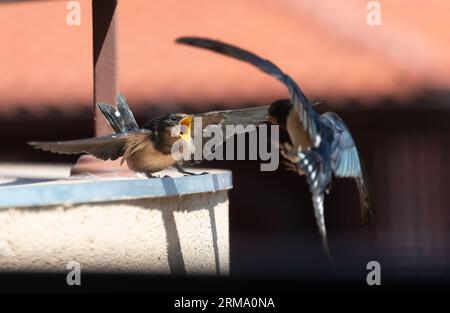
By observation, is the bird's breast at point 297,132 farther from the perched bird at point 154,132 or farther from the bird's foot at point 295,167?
the perched bird at point 154,132

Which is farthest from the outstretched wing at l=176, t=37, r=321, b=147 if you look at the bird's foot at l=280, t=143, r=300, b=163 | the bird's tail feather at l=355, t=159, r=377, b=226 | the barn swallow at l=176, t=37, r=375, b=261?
the bird's tail feather at l=355, t=159, r=377, b=226

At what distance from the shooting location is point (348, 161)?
372cm

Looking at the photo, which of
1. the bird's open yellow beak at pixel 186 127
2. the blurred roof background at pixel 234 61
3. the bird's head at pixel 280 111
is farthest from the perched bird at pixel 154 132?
the blurred roof background at pixel 234 61

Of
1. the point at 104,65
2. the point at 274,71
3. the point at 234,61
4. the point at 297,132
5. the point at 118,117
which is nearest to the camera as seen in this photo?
the point at 274,71

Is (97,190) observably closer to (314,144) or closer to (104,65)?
(314,144)

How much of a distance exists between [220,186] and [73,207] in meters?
0.84

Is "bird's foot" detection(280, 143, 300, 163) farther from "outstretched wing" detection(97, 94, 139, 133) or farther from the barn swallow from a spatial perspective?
"outstretched wing" detection(97, 94, 139, 133)

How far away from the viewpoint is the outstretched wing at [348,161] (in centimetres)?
361

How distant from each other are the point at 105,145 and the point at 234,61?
4.59 m

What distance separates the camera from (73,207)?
3061 millimetres

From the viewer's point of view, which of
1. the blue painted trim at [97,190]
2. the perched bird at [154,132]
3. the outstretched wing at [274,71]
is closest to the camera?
the outstretched wing at [274,71]

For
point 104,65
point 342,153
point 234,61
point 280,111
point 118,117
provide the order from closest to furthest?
1. point 280,111
2. point 342,153
3. point 118,117
4. point 104,65
5. point 234,61

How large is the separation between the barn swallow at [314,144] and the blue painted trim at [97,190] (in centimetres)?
40

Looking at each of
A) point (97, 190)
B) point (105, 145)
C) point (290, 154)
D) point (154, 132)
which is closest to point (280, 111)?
point (290, 154)
